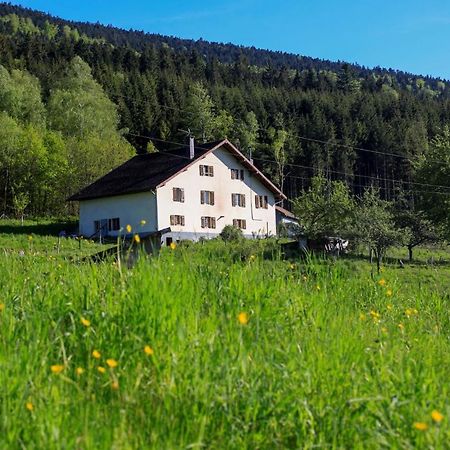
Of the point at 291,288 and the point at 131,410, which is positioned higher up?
the point at 291,288

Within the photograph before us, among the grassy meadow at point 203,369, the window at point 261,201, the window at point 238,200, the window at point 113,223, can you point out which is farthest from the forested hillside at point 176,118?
the grassy meadow at point 203,369

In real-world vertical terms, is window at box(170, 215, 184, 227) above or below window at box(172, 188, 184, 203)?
below

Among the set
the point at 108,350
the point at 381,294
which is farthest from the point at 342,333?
the point at 381,294

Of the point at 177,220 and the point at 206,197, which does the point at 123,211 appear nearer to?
the point at 177,220

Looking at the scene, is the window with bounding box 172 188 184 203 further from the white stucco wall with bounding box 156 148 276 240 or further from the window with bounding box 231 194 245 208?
the window with bounding box 231 194 245 208

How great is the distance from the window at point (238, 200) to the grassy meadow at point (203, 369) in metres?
46.4

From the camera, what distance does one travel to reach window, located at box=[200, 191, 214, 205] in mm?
49531

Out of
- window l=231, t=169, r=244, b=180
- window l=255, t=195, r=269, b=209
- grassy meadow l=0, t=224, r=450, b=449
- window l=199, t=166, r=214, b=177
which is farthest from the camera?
window l=255, t=195, r=269, b=209

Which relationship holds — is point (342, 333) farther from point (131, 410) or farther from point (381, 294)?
point (381, 294)

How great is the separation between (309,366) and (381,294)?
3.52m

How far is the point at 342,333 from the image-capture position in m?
4.30

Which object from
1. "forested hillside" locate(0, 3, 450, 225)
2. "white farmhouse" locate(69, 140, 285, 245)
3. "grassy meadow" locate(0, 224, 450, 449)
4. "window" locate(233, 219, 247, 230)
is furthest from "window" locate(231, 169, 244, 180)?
"grassy meadow" locate(0, 224, 450, 449)

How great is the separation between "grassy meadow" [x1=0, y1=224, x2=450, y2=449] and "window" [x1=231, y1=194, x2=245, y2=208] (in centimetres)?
4635

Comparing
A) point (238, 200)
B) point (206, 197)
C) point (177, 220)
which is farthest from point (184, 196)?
point (238, 200)
